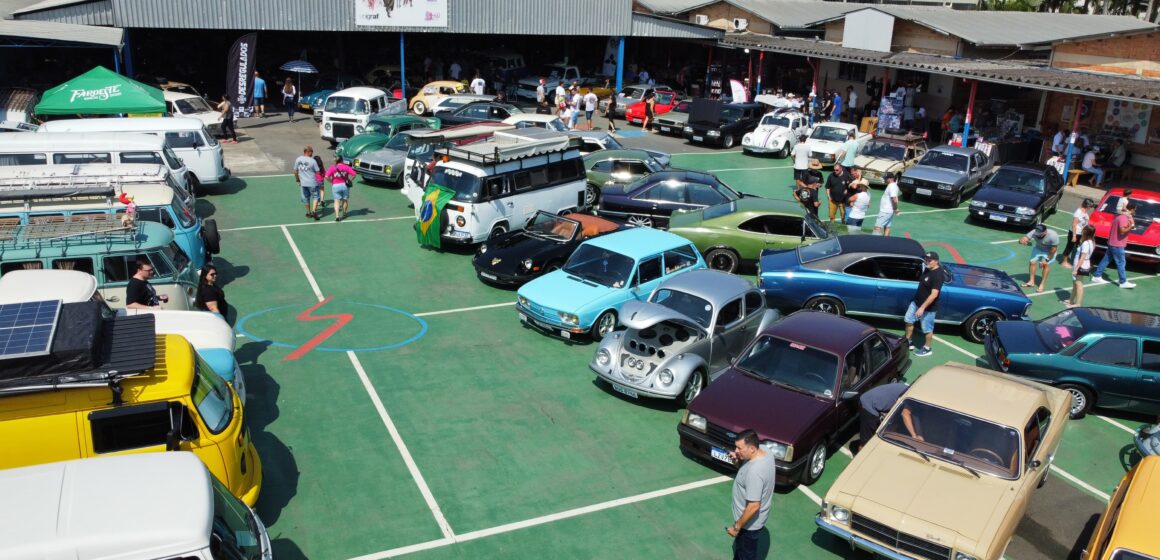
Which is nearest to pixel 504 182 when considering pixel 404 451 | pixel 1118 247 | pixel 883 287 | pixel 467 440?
pixel 883 287

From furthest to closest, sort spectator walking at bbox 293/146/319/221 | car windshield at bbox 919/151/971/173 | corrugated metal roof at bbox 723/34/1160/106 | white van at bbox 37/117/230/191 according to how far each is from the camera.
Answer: car windshield at bbox 919/151/971/173 → corrugated metal roof at bbox 723/34/1160/106 → white van at bbox 37/117/230/191 → spectator walking at bbox 293/146/319/221

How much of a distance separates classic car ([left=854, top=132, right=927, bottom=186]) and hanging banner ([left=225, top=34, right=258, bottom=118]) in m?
20.7

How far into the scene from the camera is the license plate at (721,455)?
31.6 ft

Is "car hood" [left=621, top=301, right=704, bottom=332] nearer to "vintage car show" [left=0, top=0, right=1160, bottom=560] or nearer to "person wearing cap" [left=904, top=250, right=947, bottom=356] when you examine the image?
"vintage car show" [left=0, top=0, right=1160, bottom=560]

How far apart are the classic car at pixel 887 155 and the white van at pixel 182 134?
17460 millimetres

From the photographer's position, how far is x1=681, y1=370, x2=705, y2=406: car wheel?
36.9ft

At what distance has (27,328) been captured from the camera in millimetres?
7730

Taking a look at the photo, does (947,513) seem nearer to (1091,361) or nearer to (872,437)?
(872,437)

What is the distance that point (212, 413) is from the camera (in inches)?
323

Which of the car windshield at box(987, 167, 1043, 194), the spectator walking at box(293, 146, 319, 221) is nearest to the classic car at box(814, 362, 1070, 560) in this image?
the car windshield at box(987, 167, 1043, 194)

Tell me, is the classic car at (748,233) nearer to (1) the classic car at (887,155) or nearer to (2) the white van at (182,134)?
(1) the classic car at (887,155)

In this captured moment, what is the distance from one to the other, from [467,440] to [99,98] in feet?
61.5

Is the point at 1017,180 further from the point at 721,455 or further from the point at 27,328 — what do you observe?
the point at 27,328

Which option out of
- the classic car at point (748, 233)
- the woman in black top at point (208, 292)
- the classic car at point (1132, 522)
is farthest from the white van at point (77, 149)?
the classic car at point (1132, 522)
